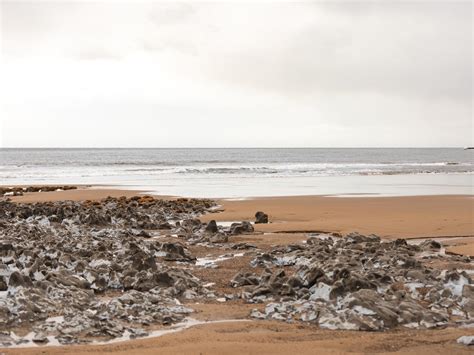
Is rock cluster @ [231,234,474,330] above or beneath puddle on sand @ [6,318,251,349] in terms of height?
above

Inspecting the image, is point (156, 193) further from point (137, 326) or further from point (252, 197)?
point (137, 326)

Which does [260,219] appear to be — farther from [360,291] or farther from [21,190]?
[21,190]

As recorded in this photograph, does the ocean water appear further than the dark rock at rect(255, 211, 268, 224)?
Yes

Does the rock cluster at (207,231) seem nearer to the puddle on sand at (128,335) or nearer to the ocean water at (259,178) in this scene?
the puddle on sand at (128,335)

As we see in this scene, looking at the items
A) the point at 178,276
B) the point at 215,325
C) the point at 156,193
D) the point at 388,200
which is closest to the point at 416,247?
the point at 178,276

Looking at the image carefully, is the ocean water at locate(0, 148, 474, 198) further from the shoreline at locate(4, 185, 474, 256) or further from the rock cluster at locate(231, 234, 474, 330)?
the rock cluster at locate(231, 234, 474, 330)

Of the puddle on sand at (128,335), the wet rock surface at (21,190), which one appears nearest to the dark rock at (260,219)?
the puddle on sand at (128,335)

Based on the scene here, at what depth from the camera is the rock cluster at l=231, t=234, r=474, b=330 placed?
24.3ft

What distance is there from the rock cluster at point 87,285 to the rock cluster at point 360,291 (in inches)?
50.2

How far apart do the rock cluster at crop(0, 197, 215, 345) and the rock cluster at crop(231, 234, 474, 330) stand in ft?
4.18

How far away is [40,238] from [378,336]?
10177mm

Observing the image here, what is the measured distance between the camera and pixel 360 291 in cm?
782

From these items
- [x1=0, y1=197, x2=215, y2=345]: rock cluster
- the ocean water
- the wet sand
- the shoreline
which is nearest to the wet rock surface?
the shoreline

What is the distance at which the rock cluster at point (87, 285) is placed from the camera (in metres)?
7.23
